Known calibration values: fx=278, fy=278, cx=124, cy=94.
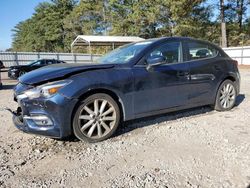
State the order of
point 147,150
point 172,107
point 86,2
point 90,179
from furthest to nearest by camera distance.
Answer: point 86,2 < point 172,107 < point 147,150 < point 90,179

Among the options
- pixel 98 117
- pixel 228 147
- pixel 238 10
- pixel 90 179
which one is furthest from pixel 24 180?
pixel 238 10

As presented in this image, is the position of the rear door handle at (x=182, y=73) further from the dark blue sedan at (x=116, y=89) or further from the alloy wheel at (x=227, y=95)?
the alloy wheel at (x=227, y=95)

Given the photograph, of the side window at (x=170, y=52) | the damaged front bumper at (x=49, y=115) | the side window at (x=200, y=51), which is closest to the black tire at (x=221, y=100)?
the side window at (x=200, y=51)

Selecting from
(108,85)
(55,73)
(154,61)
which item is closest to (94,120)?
(108,85)

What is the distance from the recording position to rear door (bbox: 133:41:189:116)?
14.5 ft

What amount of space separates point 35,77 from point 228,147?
9.35 feet

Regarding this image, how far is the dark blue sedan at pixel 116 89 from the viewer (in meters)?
3.81

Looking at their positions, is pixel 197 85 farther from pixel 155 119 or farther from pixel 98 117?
pixel 98 117

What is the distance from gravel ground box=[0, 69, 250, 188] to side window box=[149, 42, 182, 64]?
113 cm

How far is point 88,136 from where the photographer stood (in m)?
4.02

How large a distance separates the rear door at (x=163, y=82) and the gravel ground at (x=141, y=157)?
40 centimetres

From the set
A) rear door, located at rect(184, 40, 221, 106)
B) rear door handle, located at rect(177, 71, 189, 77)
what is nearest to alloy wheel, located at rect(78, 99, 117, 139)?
rear door handle, located at rect(177, 71, 189, 77)

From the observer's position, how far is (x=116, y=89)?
416 centimetres

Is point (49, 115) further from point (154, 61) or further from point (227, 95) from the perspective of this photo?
point (227, 95)
